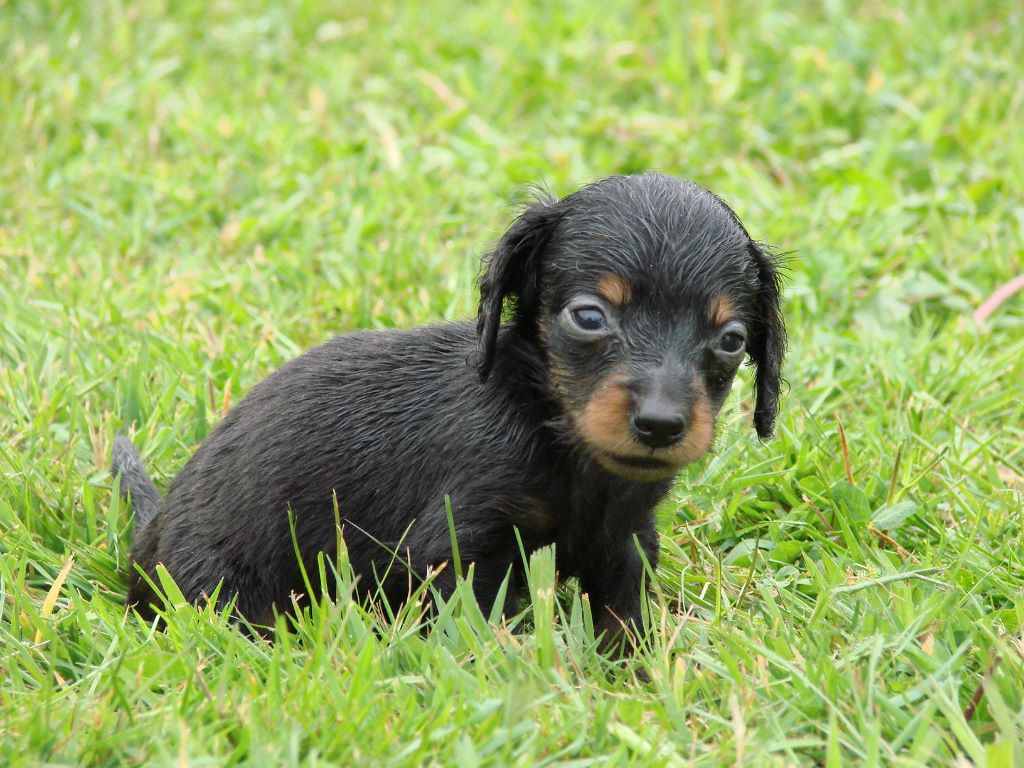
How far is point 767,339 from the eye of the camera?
3967 millimetres

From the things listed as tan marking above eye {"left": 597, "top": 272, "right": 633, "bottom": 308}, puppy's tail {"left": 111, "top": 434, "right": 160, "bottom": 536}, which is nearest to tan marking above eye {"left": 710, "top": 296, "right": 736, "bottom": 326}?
tan marking above eye {"left": 597, "top": 272, "right": 633, "bottom": 308}

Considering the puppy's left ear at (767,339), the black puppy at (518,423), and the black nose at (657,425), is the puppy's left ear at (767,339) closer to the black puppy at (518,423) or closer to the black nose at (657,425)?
the black puppy at (518,423)

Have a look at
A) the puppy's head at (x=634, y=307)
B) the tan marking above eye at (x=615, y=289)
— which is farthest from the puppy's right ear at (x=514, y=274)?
the tan marking above eye at (x=615, y=289)

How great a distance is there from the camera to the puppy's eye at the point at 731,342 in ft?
11.9

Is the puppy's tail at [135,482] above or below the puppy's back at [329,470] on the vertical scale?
below

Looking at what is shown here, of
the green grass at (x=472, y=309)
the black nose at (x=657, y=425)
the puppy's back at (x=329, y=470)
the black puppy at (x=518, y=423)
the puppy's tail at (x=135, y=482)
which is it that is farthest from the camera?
the puppy's tail at (x=135, y=482)

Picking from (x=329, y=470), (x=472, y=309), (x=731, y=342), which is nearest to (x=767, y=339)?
(x=731, y=342)

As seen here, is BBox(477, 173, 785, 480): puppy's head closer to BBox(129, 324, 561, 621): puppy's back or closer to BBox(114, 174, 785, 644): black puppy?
BBox(114, 174, 785, 644): black puppy

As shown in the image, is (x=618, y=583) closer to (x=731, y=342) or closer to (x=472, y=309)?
(x=731, y=342)

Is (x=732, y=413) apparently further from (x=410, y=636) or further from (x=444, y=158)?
(x=444, y=158)

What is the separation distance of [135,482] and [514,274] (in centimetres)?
155

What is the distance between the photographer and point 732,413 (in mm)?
5059

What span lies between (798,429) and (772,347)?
0.96 meters

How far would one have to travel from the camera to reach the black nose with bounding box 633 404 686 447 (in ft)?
11.0
